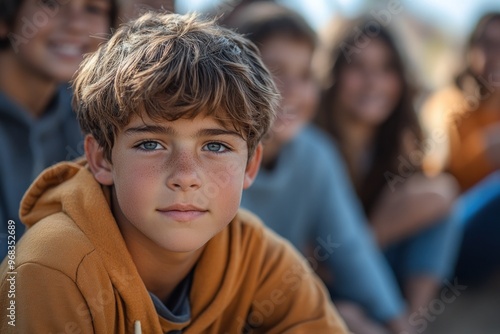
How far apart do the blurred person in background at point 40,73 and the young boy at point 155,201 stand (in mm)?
552

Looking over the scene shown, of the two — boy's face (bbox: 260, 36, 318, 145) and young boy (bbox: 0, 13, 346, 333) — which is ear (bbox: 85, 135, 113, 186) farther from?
boy's face (bbox: 260, 36, 318, 145)

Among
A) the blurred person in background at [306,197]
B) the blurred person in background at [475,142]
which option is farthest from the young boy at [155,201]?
the blurred person in background at [475,142]

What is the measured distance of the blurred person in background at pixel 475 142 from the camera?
8.36ft

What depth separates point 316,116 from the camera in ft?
8.78

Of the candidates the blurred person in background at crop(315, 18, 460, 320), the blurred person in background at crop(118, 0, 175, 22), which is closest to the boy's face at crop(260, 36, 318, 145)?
the blurred person in background at crop(118, 0, 175, 22)

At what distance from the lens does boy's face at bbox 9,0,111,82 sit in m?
1.93

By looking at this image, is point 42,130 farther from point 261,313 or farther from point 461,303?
point 461,303

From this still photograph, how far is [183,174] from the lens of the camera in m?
1.19

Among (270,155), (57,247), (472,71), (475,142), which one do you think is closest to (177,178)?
(57,247)

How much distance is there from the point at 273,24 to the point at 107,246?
1195 mm

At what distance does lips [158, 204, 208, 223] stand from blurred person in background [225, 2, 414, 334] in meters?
0.91

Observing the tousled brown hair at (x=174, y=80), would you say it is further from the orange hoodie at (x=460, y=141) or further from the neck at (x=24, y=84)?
the orange hoodie at (x=460, y=141)

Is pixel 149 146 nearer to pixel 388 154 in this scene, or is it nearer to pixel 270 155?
pixel 270 155

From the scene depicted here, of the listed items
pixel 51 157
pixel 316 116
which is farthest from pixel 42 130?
pixel 316 116
